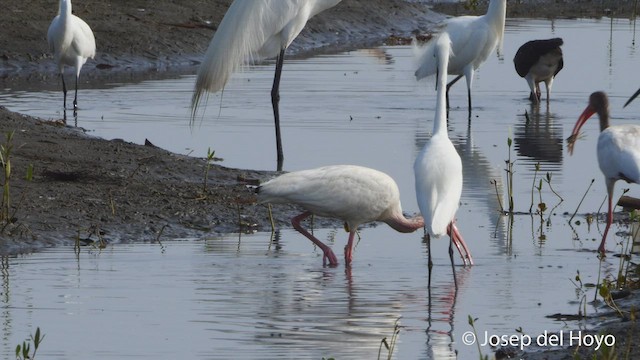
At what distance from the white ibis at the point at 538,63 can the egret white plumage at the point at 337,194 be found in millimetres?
8683

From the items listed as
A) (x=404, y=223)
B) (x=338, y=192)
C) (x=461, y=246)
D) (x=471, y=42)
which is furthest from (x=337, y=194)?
(x=471, y=42)

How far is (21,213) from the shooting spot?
909 centimetres

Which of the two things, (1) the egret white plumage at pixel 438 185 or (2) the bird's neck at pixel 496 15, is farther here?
(2) the bird's neck at pixel 496 15

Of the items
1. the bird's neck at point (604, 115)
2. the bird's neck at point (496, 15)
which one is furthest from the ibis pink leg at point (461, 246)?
the bird's neck at point (496, 15)

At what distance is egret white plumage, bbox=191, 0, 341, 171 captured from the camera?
1191 cm

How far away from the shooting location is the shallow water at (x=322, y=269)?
6.48 metres

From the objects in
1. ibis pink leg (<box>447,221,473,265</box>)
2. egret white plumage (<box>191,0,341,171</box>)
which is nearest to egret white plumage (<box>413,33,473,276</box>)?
ibis pink leg (<box>447,221,473,265</box>)

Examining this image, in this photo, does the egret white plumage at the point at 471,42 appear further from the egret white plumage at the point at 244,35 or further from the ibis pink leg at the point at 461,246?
the ibis pink leg at the point at 461,246

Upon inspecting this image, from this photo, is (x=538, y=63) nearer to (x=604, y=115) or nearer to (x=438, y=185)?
(x=604, y=115)

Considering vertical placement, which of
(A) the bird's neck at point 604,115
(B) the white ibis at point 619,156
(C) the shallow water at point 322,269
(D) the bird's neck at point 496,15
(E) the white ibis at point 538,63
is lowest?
(C) the shallow water at point 322,269

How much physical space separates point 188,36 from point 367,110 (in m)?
6.71

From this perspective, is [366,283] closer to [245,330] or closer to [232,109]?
[245,330]

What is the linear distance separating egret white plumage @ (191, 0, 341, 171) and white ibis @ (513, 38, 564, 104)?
535cm

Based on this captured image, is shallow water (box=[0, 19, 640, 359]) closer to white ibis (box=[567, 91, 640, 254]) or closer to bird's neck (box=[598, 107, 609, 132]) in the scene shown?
white ibis (box=[567, 91, 640, 254])
